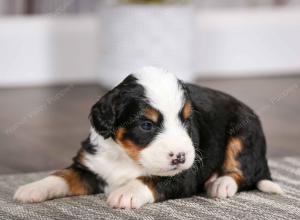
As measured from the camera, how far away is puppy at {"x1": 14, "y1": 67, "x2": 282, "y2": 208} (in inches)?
88.9

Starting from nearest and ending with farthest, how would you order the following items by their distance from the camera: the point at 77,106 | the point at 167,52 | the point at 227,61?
the point at 77,106
the point at 167,52
the point at 227,61

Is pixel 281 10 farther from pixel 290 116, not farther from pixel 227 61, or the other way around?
pixel 290 116

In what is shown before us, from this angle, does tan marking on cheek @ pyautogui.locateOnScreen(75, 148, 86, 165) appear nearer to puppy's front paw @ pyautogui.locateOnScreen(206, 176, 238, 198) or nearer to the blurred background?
puppy's front paw @ pyautogui.locateOnScreen(206, 176, 238, 198)

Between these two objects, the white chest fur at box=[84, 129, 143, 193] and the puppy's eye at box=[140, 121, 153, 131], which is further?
the white chest fur at box=[84, 129, 143, 193]

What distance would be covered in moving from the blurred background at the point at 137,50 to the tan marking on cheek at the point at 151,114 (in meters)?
2.15

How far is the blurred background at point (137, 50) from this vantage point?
16.9ft

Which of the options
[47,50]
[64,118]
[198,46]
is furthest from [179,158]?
[198,46]

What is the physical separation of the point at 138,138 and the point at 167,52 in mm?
3246

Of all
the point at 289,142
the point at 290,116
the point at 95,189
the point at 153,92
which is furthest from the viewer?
the point at 290,116

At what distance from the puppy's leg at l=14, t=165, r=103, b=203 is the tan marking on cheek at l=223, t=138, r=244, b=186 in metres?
0.45

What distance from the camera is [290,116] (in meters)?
4.61

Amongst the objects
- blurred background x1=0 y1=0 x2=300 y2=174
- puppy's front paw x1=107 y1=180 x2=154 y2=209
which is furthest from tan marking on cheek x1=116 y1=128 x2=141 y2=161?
blurred background x1=0 y1=0 x2=300 y2=174

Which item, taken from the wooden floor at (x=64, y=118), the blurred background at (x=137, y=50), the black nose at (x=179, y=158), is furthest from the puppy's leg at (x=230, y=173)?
the blurred background at (x=137, y=50)

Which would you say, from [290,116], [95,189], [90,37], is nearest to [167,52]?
[90,37]
